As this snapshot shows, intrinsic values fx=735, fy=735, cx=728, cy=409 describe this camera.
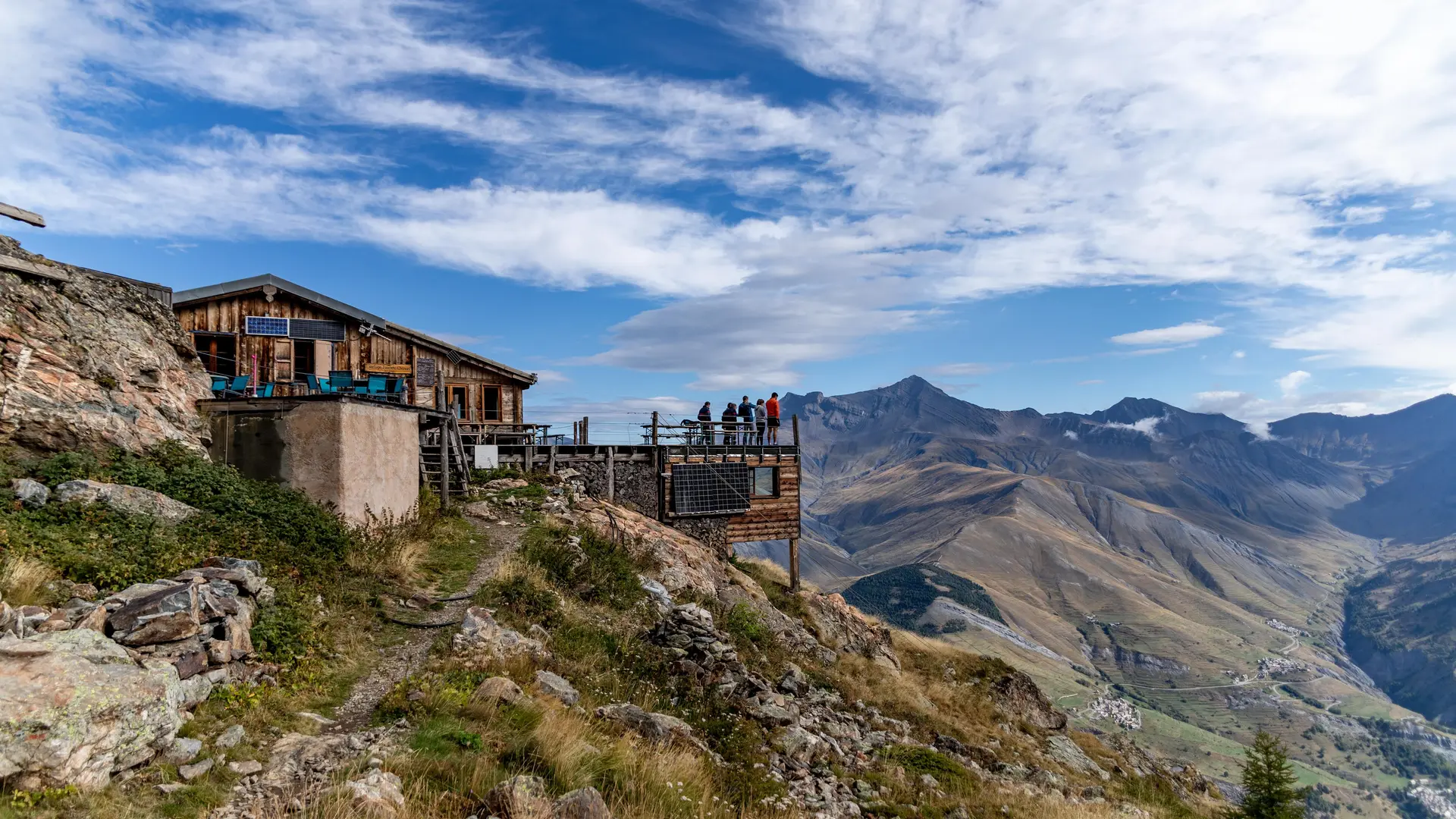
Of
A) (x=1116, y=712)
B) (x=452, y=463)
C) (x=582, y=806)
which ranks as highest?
(x=452, y=463)

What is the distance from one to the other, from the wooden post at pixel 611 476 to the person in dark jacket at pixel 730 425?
188 inches

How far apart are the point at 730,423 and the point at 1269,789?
20379mm

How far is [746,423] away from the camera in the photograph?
31141 mm

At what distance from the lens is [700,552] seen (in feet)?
86.5

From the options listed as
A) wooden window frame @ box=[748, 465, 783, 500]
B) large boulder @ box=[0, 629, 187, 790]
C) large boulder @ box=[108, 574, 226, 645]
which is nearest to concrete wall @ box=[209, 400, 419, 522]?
large boulder @ box=[108, 574, 226, 645]

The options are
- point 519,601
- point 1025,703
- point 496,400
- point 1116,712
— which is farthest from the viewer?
point 1116,712

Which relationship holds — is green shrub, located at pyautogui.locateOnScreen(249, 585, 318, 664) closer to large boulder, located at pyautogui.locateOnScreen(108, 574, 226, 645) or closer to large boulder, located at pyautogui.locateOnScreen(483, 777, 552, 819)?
large boulder, located at pyautogui.locateOnScreen(108, 574, 226, 645)

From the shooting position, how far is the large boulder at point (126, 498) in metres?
10.5

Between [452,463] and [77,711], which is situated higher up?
[452,463]

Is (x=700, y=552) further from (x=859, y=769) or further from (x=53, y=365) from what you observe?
(x=53, y=365)

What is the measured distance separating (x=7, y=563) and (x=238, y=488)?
17.5ft

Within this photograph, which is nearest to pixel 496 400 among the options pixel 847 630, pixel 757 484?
pixel 757 484

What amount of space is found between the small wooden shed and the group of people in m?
9.18

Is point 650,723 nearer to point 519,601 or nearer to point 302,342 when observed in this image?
point 519,601
